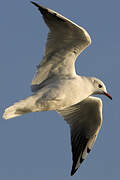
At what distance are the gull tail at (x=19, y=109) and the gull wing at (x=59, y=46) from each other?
0.87m

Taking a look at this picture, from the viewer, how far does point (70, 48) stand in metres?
11.4

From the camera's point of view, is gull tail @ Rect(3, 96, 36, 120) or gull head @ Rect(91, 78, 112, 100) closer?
gull tail @ Rect(3, 96, 36, 120)

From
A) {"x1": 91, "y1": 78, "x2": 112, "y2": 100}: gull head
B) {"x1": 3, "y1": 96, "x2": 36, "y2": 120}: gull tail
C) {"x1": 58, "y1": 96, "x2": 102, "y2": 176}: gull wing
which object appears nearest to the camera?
{"x1": 3, "y1": 96, "x2": 36, "y2": 120}: gull tail

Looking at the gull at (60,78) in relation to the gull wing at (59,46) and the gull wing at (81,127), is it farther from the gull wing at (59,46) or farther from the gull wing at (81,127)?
the gull wing at (81,127)

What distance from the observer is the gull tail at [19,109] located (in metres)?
10.8

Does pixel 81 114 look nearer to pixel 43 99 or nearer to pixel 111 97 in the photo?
pixel 111 97

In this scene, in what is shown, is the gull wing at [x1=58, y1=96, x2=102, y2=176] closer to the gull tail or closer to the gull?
the gull

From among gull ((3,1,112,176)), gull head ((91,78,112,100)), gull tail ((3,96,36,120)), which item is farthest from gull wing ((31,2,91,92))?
gull tail ((3,96,36,120))

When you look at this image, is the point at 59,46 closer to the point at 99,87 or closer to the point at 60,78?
the point at 60,78

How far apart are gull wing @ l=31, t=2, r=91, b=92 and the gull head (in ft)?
1.93

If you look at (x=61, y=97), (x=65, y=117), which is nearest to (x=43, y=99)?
(x=61, y=97)

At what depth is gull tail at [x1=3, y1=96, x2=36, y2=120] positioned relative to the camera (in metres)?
10.8

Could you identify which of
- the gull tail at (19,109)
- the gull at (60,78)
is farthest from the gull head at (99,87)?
the gull tail at (19,109)

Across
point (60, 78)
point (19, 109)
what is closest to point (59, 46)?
point (60, 78)
